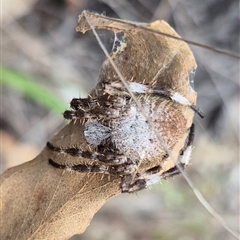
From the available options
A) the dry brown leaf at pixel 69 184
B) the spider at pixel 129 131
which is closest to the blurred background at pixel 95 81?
the spider at pixel 129 131

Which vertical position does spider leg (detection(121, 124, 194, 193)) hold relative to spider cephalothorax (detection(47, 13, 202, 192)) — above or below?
below

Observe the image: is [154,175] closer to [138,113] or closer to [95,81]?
[138,113]

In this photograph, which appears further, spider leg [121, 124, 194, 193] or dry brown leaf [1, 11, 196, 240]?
spider leg [121, 124, 194, 193]

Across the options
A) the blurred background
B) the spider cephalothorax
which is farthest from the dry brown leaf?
the blurred background

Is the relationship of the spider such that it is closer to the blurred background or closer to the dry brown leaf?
the dry brown leaf

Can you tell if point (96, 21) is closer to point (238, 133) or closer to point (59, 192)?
point (59, 192)

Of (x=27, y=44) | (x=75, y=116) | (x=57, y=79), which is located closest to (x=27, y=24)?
(x=27, y=44)

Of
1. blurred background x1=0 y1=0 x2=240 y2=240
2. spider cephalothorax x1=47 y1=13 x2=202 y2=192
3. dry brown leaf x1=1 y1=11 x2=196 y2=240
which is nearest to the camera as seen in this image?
dry brown leaf x1=1 y1=11 x2=196 y2=240

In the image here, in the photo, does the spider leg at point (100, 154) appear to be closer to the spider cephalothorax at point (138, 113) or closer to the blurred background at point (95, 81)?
the spider cephalothorax at point (138, 113)

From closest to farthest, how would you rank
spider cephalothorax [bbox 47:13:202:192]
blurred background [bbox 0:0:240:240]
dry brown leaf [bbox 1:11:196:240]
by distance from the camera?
dry brown leaf [bbox 1:11:196:240]
spider cephalothorax [bbox 47:13:202:192]
blurred background [bbox 0:0:240:240]
